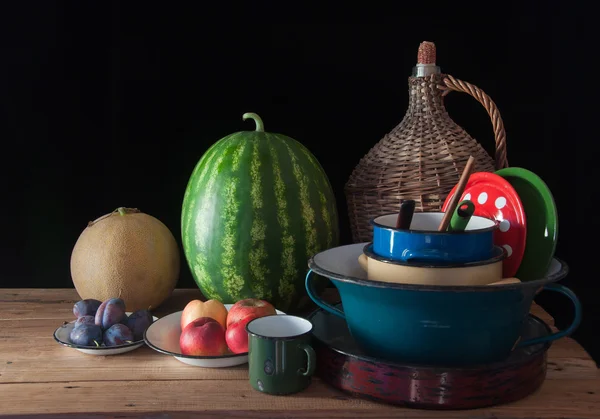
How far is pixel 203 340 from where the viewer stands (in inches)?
55.7

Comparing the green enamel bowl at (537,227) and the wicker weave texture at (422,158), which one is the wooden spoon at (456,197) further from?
the wicker weave texture at (422,158)

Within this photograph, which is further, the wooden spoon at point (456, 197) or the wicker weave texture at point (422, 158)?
the wicker weave texture at point (422, 158)

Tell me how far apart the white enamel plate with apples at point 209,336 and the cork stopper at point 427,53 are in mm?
865

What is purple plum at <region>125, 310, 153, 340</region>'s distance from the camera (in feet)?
A: 5.06

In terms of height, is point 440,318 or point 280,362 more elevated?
point 440,318

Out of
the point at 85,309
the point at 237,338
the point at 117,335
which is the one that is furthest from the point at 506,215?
the point at 85,309

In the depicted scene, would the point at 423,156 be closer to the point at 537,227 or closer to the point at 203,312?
the point at 537,227

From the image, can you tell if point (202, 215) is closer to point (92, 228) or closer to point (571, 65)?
point (92, 228)

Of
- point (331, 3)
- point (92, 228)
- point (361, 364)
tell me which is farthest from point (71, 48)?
point (361, 364)

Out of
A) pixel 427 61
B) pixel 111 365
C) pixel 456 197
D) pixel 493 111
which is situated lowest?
pixel 111 365

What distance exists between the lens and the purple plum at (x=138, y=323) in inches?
60.7

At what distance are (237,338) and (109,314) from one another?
0.33 m

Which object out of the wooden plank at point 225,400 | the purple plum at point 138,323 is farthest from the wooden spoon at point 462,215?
the purple plum at point 138,323

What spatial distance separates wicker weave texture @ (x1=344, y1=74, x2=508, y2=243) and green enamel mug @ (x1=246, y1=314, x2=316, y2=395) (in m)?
0.64
